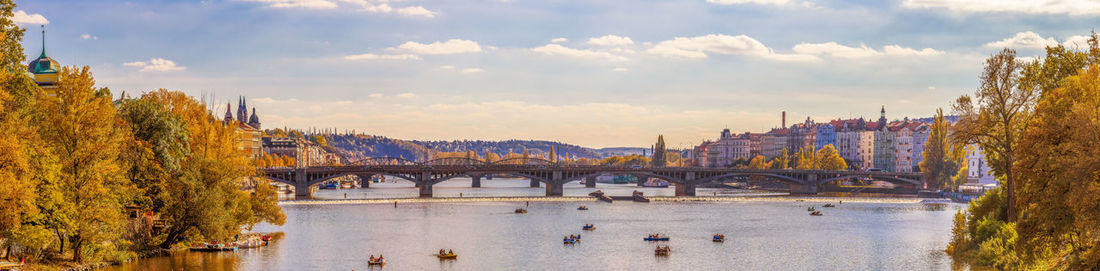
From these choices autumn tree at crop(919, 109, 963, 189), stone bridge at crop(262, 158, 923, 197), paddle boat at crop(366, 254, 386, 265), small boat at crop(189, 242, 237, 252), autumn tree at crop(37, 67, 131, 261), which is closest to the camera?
autumn tree at crop(37, 67, 131, 261)

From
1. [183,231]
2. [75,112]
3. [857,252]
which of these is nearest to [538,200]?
[857,252]

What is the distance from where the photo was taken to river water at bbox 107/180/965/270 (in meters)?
63.0

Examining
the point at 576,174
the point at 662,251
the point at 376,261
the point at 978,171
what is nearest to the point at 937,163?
the point at 978,171

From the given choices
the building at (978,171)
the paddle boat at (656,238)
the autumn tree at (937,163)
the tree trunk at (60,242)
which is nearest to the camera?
the tree trunk at (60,242)

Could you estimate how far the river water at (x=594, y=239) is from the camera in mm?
63031

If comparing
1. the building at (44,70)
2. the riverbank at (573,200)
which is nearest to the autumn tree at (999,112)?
the building at (44,70)

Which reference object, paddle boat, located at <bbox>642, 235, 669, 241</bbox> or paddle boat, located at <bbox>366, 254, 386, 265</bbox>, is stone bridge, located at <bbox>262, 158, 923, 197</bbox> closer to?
paddle boat, located at <bbox>642, 235, 669, 241</bbox>

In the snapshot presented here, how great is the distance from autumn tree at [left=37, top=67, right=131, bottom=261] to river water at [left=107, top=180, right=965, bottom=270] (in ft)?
23.2

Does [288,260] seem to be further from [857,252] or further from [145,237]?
[857,252]

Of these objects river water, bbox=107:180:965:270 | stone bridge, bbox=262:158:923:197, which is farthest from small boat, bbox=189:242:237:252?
stone bridge, bbox=262:158:923:197

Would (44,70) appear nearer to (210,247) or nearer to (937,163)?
(210,247)

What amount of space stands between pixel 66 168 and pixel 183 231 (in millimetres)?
14257

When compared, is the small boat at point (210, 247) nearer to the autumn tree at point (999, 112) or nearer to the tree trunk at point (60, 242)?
the tree trunk at point (60, 242)

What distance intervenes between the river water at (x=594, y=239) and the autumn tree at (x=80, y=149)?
7080 millimetres
